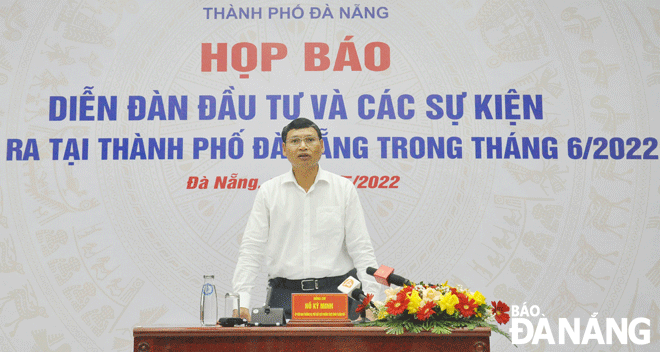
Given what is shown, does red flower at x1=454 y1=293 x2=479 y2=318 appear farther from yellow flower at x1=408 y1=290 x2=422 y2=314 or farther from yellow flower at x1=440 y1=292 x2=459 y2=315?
yellow flower at x1=408 y1=290 x2=422 y2=314

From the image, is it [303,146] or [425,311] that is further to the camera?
[303,146]

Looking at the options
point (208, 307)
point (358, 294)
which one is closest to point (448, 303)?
point (358, 294)

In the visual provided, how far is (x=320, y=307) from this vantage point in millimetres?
2172

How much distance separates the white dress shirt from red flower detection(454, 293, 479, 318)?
995 mm

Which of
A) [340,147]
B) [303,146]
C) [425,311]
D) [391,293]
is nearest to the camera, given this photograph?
[425,311]

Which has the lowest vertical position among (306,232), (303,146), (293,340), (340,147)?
(293,340)

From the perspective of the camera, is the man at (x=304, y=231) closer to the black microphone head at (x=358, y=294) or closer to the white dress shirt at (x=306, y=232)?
the white dress shirt at (x=306, y=232)

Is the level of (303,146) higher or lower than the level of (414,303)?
higher

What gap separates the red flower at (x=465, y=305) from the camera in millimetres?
2047

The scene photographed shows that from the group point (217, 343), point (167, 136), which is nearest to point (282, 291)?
point (217, 343)

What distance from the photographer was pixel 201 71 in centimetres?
400

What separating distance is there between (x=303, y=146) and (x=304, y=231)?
0.43 metres

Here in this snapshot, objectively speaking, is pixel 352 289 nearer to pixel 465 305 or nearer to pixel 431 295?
pixel 431 295

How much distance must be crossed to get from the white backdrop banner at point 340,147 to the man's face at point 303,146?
806 millimetres
